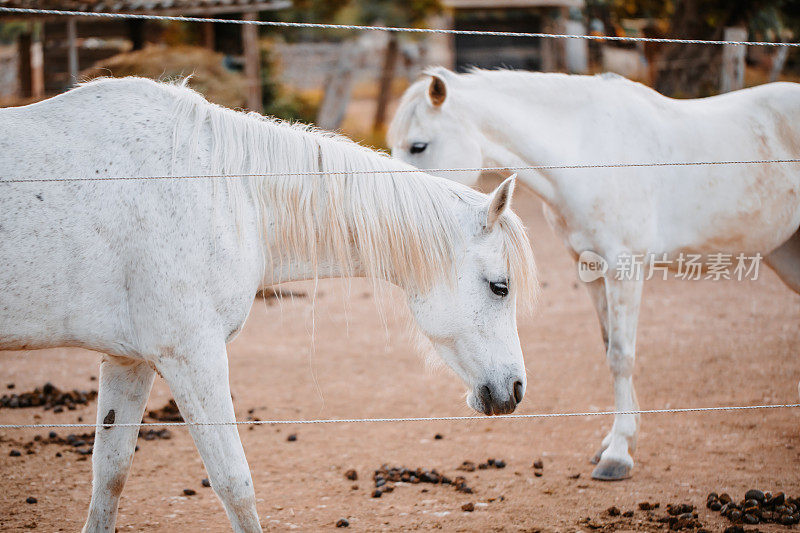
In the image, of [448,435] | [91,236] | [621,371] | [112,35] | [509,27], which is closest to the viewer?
[91,236]

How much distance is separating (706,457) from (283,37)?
1624cm

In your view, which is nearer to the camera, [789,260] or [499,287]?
[499,287]

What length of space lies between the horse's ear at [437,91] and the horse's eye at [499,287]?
1.63 m

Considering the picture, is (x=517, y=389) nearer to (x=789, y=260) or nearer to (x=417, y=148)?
(x=417, y=148)

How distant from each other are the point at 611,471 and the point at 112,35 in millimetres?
12486

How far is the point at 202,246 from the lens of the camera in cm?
240

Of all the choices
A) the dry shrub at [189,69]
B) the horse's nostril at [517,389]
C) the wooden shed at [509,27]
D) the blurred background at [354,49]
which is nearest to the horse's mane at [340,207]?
the horse's nostril at [517,389]

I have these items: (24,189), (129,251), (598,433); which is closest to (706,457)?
(598,433)

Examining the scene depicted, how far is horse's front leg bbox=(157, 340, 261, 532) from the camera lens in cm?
239

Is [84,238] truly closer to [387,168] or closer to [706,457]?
[387,168]

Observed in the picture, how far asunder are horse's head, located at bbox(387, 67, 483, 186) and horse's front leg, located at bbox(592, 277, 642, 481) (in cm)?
96

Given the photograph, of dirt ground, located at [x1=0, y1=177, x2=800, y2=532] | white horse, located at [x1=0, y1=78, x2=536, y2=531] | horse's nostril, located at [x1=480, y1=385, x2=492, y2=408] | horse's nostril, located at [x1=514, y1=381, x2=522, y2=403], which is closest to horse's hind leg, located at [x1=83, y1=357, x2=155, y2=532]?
white horse, located at [x1=0, y1=78, x2=536, y2=531]

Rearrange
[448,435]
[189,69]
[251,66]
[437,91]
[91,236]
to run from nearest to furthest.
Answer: [91,236] < [437,91] < [448,435] < [189,69] < [251,66]

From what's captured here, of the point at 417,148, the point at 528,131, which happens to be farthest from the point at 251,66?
the point at 528,131
